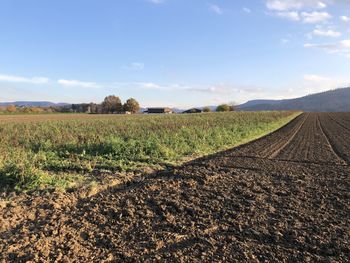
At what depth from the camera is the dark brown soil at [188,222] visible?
4961 millimetres

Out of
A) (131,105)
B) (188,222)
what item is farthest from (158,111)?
(188,222)

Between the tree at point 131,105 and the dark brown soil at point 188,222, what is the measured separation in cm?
12252

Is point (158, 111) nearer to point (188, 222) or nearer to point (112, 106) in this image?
point (112, 106)

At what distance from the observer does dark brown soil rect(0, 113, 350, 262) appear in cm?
496

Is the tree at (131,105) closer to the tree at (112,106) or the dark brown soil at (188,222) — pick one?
the tree at (112,106)

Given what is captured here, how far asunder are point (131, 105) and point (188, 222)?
12656 centimetres

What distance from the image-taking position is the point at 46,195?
7.68 meters

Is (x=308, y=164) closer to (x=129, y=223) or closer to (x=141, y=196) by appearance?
(x=141, y=196)

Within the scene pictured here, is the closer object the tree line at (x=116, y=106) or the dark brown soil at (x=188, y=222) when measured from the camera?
the dark brown soil at (x=188, y=222)

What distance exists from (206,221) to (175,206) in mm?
1011

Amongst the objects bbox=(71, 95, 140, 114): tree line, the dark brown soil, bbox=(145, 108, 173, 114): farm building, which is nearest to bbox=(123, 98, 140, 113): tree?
bbox=(71, 95, 140, 114): tree line

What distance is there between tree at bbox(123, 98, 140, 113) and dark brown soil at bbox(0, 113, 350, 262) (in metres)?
123

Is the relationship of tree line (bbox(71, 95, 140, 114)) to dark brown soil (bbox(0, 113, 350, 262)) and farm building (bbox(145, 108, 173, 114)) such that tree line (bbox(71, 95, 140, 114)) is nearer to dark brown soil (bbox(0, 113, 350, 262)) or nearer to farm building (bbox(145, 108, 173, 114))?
farm building (bbox(145, 108, 173, 114))

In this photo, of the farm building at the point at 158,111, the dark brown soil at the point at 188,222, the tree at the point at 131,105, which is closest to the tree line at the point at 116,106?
the tree at the point at 131,105
